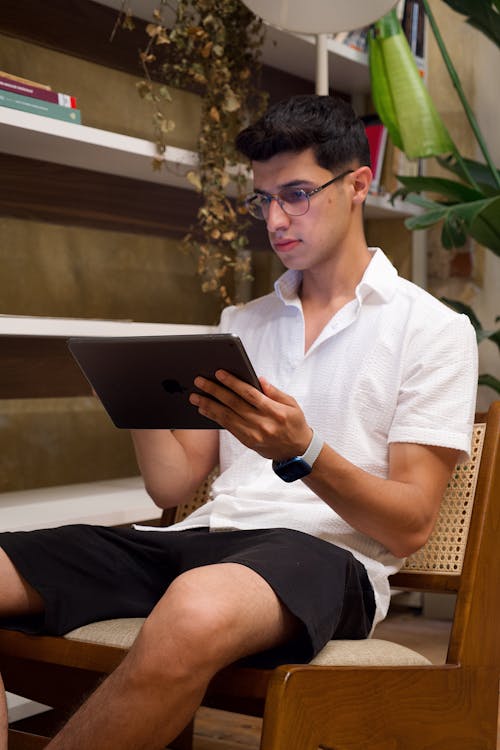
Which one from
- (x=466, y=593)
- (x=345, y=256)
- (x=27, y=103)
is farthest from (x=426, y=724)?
(x=27, y=103)

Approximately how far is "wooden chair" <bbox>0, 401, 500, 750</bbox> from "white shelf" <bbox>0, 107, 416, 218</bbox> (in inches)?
46.3

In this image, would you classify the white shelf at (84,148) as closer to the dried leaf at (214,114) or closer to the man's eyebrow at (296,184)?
the dried leaf at (214,114)

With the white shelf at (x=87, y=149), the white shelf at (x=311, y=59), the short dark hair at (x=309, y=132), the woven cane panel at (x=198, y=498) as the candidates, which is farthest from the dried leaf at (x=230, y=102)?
the woven cane panel at (x=198, y=498)

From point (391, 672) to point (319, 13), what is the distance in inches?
56.2

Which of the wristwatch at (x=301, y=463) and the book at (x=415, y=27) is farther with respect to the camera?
the book at (x=415, y=27)

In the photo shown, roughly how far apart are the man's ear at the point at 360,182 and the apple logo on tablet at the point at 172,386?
53 cm

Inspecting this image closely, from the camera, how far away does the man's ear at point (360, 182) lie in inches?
66.1

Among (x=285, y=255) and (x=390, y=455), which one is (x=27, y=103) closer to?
(x=285, y=255)

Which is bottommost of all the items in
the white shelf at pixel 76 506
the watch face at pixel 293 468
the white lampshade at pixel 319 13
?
the white shelf at pixel 76 506

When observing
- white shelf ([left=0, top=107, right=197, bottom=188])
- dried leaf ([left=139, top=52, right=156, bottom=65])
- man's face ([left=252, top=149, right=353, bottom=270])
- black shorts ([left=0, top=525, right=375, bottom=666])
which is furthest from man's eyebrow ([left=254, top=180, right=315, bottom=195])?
dried leaf ([left=139, top=52, right=156, bottom=65])

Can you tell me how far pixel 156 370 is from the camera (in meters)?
1.30

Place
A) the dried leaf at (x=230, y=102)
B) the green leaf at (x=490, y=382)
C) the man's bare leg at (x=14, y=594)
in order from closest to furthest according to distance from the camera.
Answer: the man's bare leg at (x=14, y=594) → the dried leaf at (x=230, y=102) → the green leaf at (x=490, y=382)

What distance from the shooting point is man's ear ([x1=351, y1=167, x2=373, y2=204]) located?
66.1 inches

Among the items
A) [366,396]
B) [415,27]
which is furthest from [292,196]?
[415,27]
